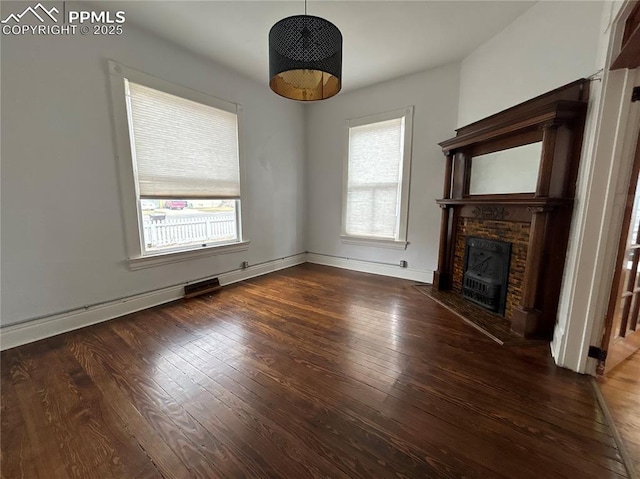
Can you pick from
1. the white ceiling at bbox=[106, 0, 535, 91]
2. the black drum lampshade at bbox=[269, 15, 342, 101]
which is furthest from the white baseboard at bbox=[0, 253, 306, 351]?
the white ceiling at bbox=[106, 0, 535, 91]

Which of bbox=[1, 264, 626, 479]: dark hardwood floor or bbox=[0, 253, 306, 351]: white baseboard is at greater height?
bbox=[0, 253, 306, 351]: white baseboard

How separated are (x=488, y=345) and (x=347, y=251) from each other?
2.68 meters

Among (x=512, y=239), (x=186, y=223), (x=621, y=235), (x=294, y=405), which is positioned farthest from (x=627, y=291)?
(x=186, y=223)

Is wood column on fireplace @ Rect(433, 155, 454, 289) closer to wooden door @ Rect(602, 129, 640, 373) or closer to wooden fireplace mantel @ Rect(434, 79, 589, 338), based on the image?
wooden fireplace mantel @ Rect(434, 79, 589, 338)

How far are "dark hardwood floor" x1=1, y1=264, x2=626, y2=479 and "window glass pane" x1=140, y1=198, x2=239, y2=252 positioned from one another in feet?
3.22

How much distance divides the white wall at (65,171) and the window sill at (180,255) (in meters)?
0.07

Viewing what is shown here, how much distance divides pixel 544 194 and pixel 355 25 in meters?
2.36

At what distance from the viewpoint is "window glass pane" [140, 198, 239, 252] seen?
9.34ft

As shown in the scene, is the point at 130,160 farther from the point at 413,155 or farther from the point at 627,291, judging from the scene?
the point at 627,291

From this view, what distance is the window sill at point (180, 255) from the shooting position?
108 inches

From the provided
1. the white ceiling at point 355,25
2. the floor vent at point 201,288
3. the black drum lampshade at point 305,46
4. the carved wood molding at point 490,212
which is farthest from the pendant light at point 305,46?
the floor vent at point 201,288

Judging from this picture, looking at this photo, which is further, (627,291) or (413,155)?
(413,155)

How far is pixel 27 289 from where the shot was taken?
2100mm

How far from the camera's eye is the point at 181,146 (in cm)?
295
